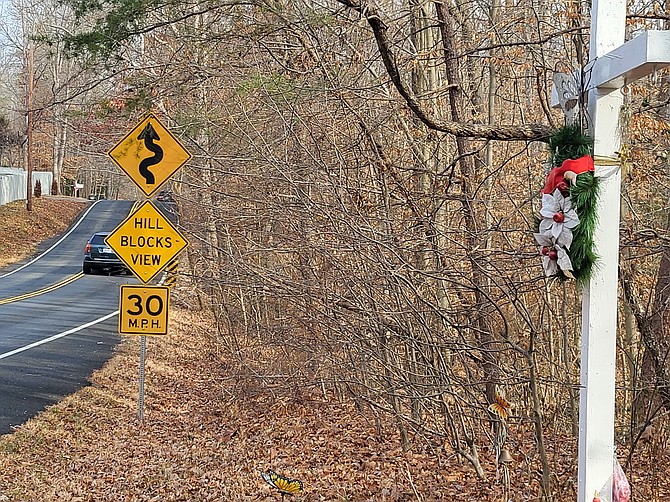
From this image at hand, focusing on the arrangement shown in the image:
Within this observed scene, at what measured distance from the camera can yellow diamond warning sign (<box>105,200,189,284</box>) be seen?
36.9ft

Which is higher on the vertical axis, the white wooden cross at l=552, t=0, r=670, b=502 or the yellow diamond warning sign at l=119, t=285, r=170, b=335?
the white wooden cross at l=552, t=0, r=670, b=502

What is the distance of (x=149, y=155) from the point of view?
11.0 meters

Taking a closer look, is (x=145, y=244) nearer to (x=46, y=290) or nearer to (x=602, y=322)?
(x=602, y=322)

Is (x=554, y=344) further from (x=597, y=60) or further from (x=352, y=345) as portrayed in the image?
(x=597, y=60)

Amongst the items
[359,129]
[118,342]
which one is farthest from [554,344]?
[118,342]

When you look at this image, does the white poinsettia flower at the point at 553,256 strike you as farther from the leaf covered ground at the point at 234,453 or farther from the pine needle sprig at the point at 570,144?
the leaf covered ground at the point at 234,453

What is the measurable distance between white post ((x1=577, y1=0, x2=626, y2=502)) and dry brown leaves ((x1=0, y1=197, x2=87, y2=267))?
35.3 metres

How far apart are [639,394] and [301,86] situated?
4238 mm

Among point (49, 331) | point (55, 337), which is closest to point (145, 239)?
point (55, 337)

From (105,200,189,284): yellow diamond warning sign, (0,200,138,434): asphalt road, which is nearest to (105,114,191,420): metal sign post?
(105,200,189,284): yellow diamond warning sign

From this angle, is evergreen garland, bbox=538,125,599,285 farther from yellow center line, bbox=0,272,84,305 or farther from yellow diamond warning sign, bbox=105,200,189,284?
yellow center line, bbox=0,272,84,305

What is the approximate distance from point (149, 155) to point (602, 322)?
819cm

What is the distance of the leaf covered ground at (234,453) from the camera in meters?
8.33

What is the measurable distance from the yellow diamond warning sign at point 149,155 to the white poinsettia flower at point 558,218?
747cm
